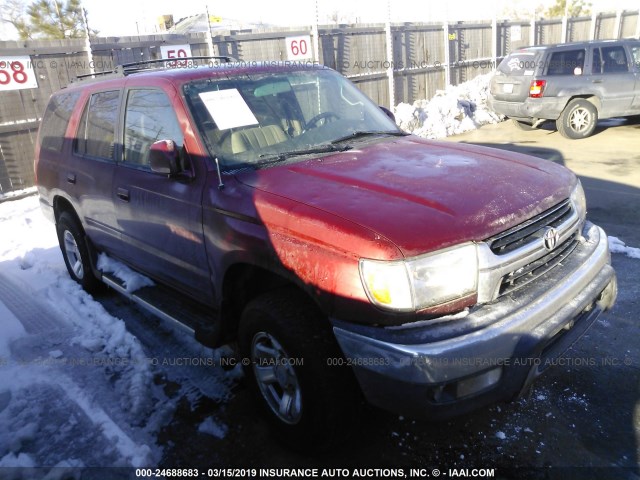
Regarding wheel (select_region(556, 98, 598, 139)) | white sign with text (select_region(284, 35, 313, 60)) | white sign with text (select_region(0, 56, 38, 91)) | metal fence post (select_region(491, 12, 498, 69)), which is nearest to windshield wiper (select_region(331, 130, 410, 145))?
white sign with text (select_region(0, 56, 38, 91))

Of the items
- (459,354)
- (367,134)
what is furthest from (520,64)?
(459,354)

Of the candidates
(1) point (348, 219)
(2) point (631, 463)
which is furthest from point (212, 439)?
(2) point (631, 463)

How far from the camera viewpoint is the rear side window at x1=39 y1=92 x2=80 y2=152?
15.1 ft

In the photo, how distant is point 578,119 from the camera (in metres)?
10.5

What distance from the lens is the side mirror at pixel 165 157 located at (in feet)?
9.59

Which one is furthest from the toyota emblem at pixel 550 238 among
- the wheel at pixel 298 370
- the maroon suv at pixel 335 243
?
the wheel at pixel 298 370

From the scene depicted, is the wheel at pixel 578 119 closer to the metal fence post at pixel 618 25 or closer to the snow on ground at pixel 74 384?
the snow on ground at pixel 74 384

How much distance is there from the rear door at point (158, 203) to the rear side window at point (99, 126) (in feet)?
0.75

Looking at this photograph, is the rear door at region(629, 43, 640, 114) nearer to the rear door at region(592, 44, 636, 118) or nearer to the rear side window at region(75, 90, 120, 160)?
the rear door at region(592, 44, 636, 118)

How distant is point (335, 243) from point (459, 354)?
694 mm

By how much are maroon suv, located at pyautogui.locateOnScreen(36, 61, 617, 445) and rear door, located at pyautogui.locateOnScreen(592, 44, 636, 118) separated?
Answer: 8.51m

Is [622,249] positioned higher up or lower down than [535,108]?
lower down

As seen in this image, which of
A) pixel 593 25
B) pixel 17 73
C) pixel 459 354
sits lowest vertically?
pixel 459 354

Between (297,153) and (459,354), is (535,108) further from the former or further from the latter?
(459,354)
